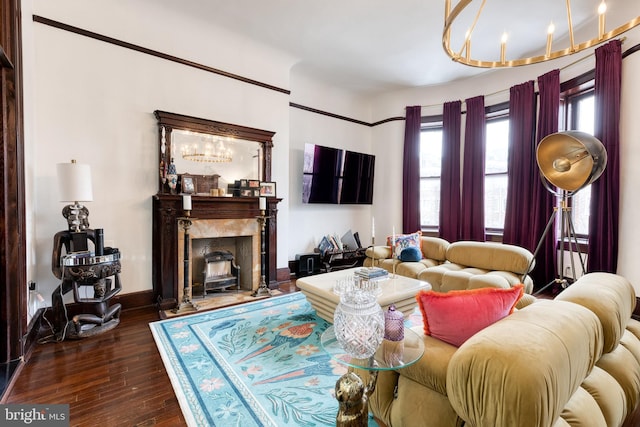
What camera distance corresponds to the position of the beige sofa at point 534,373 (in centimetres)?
86

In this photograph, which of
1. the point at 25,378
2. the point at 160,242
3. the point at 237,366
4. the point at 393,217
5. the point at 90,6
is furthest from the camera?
the point at 393,217

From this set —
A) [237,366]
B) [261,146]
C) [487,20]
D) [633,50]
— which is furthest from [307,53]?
[237,366]

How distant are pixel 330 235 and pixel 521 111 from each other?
11.8 ft

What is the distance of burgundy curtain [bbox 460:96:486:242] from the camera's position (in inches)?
187

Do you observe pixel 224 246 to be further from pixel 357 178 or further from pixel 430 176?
pixel 430 176

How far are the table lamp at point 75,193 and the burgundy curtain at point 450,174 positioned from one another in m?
5.02

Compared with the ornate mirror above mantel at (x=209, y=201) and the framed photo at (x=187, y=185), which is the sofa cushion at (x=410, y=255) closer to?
the ornate mirror above mantel at (x=209, y=201)

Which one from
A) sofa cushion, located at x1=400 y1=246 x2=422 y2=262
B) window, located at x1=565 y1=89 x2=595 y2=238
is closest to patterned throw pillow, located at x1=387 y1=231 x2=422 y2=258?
sofa cushion, located at x1=400 y1=246 x2=422 y2=262

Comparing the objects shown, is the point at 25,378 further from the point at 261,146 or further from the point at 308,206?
the point at 308,206

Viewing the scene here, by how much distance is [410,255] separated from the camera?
4012 mm

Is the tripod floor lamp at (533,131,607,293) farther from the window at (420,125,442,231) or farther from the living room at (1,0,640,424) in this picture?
the window at (420,125,442,231)

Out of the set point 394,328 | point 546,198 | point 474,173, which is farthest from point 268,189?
point 546,198

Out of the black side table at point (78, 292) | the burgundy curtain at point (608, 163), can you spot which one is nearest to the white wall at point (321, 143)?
the black side table at point (78, 292)

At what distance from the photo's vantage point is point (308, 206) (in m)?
5.20
